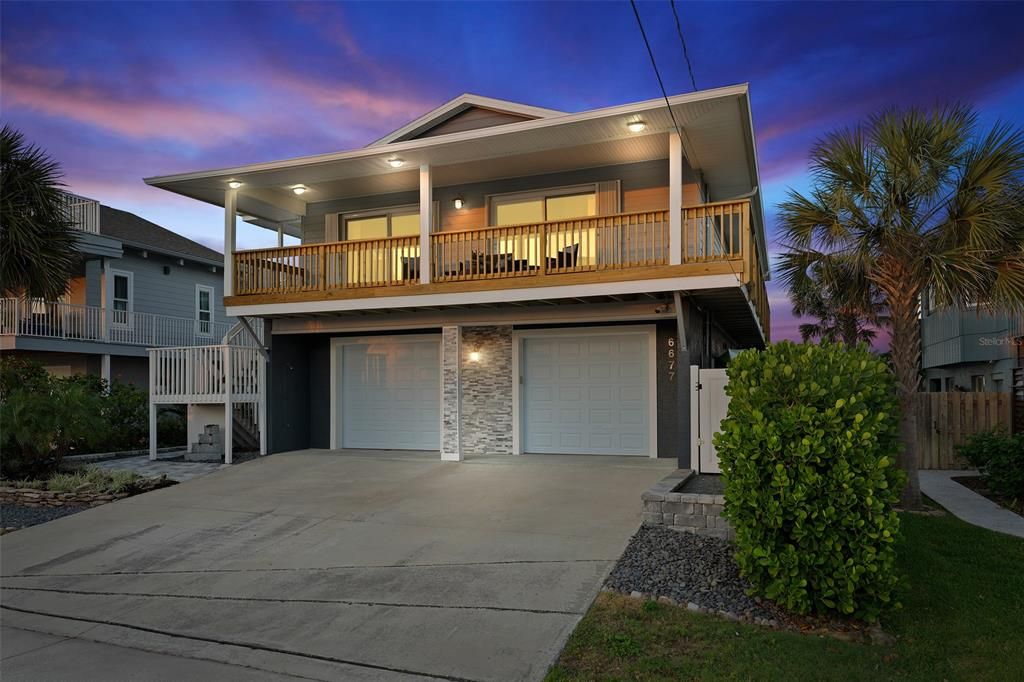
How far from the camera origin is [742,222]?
970 cm

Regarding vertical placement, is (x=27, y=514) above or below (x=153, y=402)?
below

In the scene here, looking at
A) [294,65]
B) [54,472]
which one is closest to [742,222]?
[294,65]

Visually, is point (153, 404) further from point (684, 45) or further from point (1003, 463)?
point (1003, 463)

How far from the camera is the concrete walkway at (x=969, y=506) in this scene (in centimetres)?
806

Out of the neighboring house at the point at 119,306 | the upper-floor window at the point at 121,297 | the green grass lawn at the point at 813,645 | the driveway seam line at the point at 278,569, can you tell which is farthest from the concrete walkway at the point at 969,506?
the upper-floor window at the point at 121,297

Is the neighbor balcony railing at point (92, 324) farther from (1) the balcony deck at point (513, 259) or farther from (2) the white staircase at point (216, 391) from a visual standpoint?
(1) the balcony deck at point (513, 259)

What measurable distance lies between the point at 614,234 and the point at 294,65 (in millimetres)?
7833

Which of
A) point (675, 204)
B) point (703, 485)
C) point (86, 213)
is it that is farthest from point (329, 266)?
point (86, 213)

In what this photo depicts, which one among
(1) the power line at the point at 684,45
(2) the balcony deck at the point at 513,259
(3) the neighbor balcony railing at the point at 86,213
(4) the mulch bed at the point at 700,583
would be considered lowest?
(4) the mulch bed at the point at 700,583

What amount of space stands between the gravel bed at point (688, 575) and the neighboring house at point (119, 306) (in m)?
17.7

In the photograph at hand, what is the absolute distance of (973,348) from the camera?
17.9 metres

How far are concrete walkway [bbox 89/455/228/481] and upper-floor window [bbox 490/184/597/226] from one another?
22.9ft

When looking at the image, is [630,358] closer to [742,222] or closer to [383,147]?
[742,222]

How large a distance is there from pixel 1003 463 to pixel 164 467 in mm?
13581
